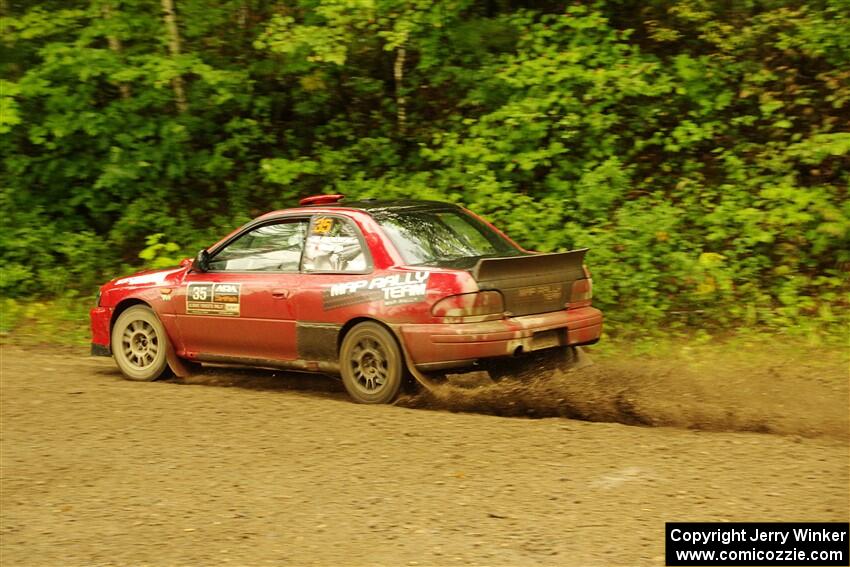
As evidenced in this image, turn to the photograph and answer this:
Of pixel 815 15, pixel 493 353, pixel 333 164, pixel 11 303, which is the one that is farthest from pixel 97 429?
pixel 815 15

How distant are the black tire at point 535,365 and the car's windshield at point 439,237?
0.86m

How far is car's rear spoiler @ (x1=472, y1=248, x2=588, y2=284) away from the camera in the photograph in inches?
305

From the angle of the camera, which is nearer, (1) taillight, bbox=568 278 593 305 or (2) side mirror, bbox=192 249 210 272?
(1) taillight, bbox=568 278 593 305

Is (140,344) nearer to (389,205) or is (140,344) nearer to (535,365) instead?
(389,205)

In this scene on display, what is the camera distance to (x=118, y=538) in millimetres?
→ 5340

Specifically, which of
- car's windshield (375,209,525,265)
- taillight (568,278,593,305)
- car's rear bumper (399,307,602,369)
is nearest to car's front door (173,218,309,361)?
car's windshield (375,209,525,265)

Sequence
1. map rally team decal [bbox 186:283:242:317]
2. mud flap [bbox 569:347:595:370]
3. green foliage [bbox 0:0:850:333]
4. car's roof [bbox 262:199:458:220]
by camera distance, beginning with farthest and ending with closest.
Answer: green foliage [bbox 0:0:850:333]
map rally team decal [bbox 186:283:242:317]
car's roof [bbox 262:199:458:220]
mud flap [bbox 569:347:595:370]

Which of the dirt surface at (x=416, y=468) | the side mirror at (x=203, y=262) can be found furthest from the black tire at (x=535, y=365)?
the side mirror at (x=203, y=262)

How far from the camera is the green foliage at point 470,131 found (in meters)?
11.6

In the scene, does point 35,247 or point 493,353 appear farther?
point 35,247

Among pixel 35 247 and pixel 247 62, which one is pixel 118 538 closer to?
pixel 35 247

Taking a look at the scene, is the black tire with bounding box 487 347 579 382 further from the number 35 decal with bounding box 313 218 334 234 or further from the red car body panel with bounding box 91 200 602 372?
the number 35 decal with bounding box 313 218 334 234

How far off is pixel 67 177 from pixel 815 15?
9.98 m

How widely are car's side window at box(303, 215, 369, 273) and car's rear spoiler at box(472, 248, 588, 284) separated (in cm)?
103
